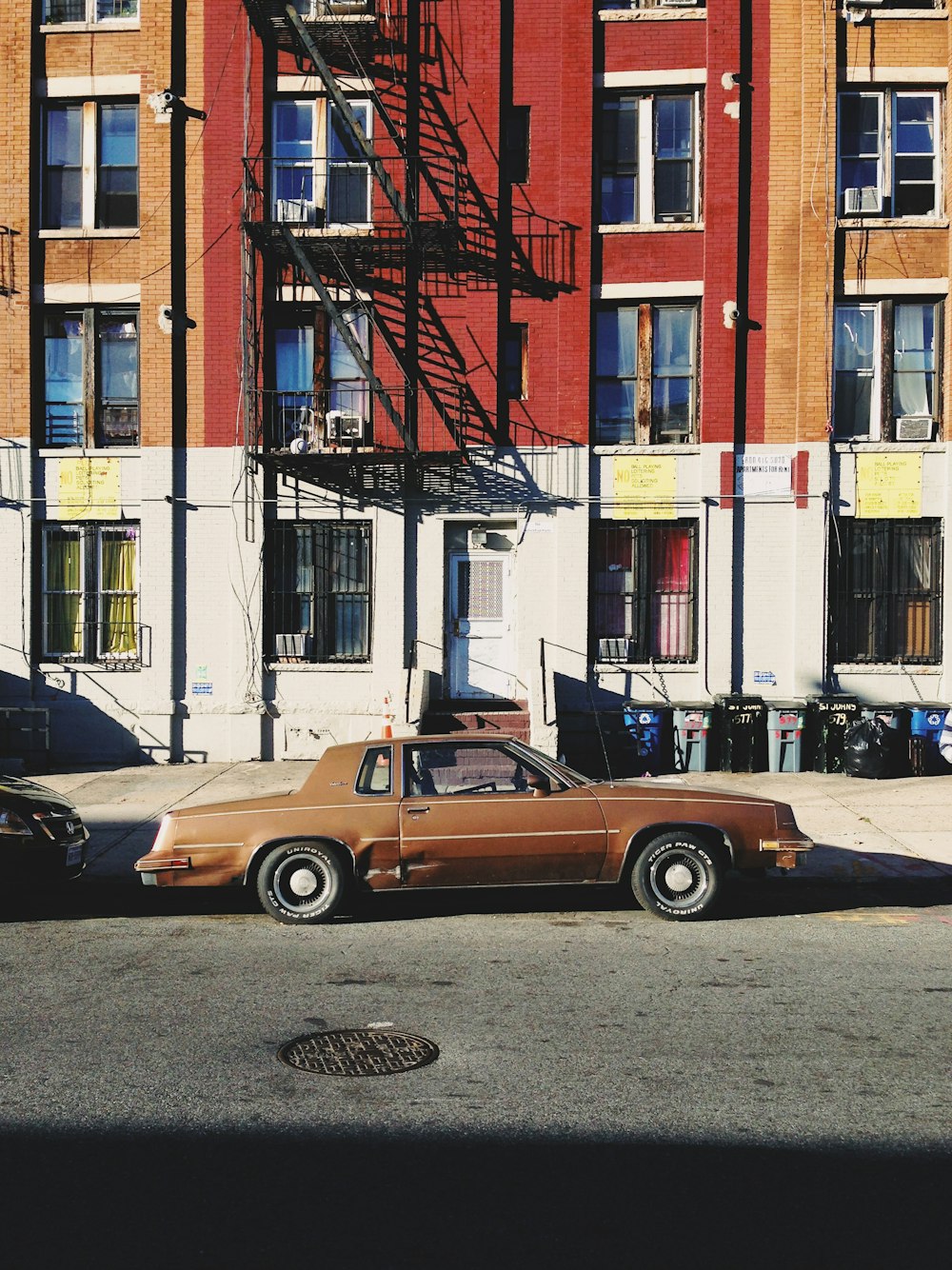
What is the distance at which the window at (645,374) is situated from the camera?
17.8m

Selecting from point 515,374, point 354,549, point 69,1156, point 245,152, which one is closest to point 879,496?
point 515,374

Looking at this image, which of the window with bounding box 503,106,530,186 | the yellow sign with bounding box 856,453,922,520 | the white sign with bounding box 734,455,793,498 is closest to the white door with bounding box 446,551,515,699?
the white sign with bounding box 734,455,793,498

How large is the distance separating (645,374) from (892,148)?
15.9 ft

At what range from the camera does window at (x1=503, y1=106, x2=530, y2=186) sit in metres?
17.7

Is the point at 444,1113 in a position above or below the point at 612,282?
below

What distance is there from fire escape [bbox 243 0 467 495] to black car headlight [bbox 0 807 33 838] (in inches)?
323

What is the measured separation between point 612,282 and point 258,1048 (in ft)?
45.7

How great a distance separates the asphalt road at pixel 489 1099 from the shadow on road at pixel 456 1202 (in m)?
0.01

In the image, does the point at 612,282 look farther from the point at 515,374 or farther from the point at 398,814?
the point at 398,814

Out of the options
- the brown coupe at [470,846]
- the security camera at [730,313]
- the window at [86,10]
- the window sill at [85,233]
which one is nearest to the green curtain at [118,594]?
the window sill at [85,233]

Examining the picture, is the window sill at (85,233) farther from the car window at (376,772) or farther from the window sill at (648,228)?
the car window at (376,772)

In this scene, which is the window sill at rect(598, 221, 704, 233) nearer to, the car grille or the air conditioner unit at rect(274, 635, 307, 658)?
the air conditioner unit at rect(274, 635, 307, 658)

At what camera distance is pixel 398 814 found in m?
9.15

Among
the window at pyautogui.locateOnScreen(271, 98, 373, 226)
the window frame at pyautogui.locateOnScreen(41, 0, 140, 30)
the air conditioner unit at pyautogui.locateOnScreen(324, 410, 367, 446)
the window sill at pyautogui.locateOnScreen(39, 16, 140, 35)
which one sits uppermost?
the window frame at pyautogui.locateOnScreen(41, 0, 140, 30)
